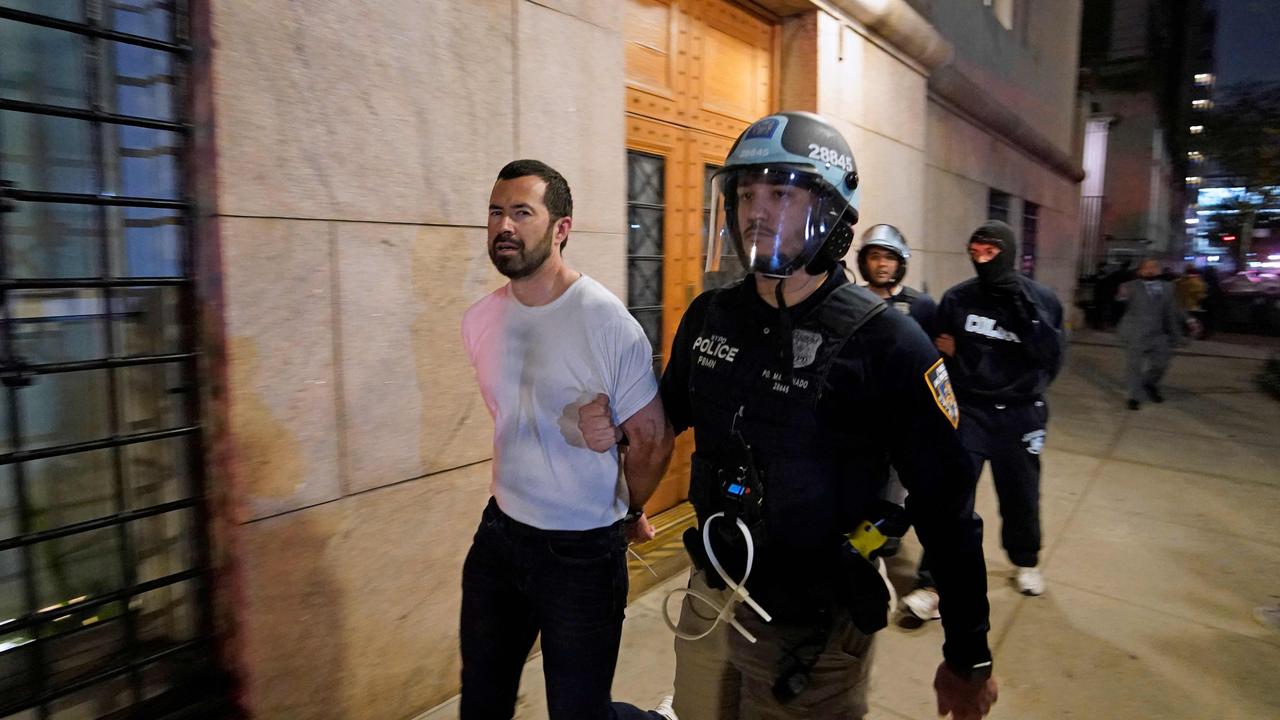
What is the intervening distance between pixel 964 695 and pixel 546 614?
1.12 m

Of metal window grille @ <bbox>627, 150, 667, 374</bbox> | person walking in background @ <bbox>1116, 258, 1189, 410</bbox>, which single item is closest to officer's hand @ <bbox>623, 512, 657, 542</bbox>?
metal window grille @ <bbox>627, 150, 667, 374</bbox>

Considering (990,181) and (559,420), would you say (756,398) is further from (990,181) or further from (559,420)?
(990,181)

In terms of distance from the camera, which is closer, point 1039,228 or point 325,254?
point 325,254

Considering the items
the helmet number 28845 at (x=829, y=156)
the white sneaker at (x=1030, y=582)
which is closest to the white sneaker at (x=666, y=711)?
the helmet number 28845 at (x=829, y=156)

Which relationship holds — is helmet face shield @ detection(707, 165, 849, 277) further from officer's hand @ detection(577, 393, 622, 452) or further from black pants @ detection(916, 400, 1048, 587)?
black pants @ detection(916, 400, 1048, 587)

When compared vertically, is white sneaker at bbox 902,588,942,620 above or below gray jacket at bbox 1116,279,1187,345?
below

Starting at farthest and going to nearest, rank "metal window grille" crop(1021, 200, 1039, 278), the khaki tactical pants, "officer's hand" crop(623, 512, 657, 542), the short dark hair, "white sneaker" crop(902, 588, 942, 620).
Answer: "metal window grille" crop(1021, 200, 1039, 278) → "white sneaker" crop(902, 588, 942, 620) → "officer's hand" crop(623, 512, 657, 542) → the short dark hair → the khaki tactical pants

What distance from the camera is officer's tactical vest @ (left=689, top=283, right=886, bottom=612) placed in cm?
176

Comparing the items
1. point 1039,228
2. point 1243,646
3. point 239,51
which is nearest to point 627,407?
point 239,51

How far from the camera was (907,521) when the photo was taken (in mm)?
1805

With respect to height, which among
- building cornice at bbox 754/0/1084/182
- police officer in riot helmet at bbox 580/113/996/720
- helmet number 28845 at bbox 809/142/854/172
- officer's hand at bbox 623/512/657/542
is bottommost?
officer's hand at bbox 623/512/657/542

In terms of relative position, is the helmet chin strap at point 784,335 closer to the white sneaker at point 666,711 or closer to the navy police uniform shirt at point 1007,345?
the white sneaker at point 666,711

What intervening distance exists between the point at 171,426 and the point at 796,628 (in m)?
2.10

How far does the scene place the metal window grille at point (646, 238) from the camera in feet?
14.8
